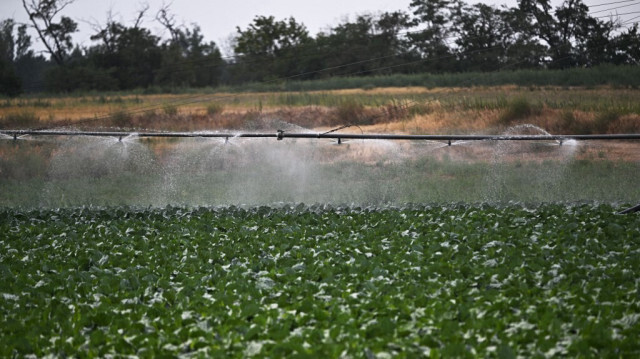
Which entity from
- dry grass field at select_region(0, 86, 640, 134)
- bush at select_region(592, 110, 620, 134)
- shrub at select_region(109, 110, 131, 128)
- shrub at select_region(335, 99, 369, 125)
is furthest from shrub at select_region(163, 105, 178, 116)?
bush at select_region(592, 110, 620, 134)

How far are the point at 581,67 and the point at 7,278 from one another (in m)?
19.5

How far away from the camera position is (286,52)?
33.5 meters

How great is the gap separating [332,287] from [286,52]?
2636 cm

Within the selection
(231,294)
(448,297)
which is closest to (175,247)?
(231,294)

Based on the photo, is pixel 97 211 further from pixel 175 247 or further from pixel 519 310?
pixel 519 310

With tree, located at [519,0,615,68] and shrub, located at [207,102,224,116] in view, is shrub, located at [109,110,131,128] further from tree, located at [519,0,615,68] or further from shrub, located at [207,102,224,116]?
tree, located at [519,0,615,68]

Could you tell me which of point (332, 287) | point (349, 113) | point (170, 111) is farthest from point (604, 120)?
point (332, 287)

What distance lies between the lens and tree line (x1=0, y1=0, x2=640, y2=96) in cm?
2739

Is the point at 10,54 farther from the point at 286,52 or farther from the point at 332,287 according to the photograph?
the point at 332,287

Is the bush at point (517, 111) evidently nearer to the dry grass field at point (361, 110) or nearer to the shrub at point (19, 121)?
the dry grass field at point (361, 110)

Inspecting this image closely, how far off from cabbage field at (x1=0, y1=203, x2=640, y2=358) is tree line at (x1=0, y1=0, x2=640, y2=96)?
1565 centimetres

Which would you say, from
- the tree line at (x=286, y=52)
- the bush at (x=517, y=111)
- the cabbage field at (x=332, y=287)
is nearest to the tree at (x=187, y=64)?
the tree line at (x=286, y=52)

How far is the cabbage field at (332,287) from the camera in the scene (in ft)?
20.6

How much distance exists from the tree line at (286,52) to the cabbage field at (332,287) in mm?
15650
